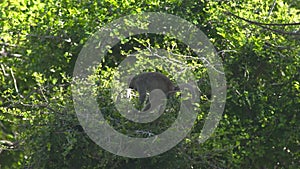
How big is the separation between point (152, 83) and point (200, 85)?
1.22 feet

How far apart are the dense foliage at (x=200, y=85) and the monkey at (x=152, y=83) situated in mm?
196

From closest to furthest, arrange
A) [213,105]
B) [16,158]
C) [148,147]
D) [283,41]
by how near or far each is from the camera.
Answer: [148,147], [213,105], [283,41], [16,158]

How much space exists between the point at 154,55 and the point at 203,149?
0.73m

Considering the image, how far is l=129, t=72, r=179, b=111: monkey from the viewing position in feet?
16.0

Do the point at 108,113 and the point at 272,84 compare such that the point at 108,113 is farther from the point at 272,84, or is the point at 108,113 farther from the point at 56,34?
the point at 272,84

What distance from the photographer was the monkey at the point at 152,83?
16.0 feet

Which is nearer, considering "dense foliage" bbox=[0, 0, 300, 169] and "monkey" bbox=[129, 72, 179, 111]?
"dense foliage" bbox=[0, 0, 300, 169]

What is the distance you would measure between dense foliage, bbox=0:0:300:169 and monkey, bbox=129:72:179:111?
7.7 inches

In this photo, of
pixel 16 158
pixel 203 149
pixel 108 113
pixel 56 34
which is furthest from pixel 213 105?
pixel 16 158

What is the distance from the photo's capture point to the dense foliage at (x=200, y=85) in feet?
15.6

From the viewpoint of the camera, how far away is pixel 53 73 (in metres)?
5.65

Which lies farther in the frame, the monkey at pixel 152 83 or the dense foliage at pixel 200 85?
the monkey at pixel 152 83

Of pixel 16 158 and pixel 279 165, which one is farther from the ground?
pixel 16 158

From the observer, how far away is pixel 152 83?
4922mm
